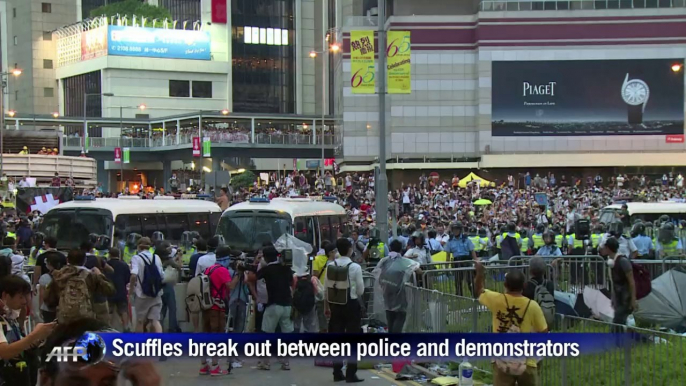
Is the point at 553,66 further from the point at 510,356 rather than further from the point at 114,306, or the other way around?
the point at 510,356

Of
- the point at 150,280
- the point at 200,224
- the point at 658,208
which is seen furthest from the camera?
the point at 658,208

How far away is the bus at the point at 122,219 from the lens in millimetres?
19609

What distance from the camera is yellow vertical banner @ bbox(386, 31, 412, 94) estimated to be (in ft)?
78.3

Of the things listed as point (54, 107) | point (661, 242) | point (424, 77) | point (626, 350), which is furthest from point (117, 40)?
point (626, 350)

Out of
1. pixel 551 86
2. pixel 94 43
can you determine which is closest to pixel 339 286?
pixel 551 86

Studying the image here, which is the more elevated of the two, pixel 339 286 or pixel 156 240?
A: pixel 156 240

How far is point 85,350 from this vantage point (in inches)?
208

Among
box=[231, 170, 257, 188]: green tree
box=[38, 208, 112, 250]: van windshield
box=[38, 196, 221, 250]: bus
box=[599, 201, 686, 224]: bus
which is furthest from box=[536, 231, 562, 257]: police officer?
box=[231, 170, 257, 188]: green tree

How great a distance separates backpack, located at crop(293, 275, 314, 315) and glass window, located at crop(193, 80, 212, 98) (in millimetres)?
85825

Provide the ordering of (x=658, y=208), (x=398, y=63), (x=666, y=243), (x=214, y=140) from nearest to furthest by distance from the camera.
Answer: (x=666, y=243) → (x=398, y=63) → (x=658, y=208) → (x=214, y=140)

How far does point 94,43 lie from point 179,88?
32.3 ft

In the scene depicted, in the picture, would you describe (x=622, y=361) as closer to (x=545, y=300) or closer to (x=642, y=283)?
(x=545, y=300)

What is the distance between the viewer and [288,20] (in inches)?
4085

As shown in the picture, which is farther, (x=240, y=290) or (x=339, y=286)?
(x=240, y=290)
